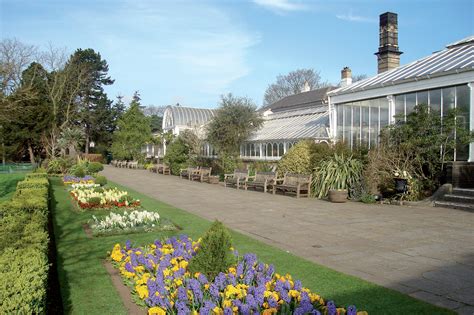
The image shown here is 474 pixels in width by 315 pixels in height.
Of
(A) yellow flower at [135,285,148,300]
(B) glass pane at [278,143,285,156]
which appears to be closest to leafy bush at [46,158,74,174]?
(B) glass pane at [278,143,285,156]

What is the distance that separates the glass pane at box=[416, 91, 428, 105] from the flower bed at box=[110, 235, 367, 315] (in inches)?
477

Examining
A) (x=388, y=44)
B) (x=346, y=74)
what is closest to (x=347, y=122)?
→ (x=388, y=44)

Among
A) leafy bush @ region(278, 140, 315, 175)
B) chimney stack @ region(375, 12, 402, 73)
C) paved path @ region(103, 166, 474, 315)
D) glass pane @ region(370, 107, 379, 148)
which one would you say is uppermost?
chimney stack @ region(375, 12, 402, 73)

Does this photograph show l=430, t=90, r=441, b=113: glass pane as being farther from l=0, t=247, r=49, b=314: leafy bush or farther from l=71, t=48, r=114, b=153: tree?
l=71, t=48, r=114, b=153: tree

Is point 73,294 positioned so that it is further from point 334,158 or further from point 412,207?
point 334,158

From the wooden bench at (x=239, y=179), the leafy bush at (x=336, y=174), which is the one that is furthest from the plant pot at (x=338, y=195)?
the wooden bench at (x=239, y=179)

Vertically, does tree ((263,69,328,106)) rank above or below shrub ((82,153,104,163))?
above

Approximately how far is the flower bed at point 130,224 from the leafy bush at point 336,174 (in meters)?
7.55

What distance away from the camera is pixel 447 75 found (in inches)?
548

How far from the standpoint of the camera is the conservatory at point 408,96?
13531 millimetres

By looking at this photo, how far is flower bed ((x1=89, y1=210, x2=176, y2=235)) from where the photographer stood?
26.9 ft

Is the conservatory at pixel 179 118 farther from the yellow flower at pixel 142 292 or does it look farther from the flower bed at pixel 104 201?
the yellow flower at pixel 142 292

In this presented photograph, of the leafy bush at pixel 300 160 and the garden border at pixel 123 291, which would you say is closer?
the garden border at pixel 123 291

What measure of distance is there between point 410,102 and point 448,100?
64.3 inches
